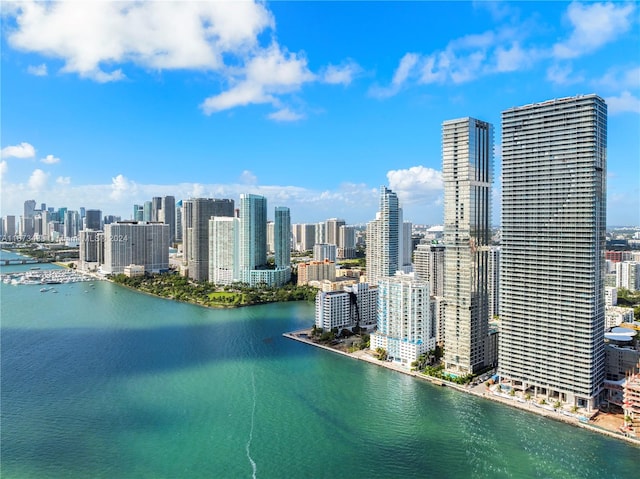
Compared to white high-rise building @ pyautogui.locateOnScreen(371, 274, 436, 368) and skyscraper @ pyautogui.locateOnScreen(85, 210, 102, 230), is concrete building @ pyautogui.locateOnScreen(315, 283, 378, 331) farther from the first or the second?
skyscraper @ pyautogui.locateOnScreen(85, 210, 102, 230)

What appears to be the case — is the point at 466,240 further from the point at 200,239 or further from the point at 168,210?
the point at 168,210

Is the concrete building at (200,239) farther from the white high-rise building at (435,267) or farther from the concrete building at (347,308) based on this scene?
the white high-rise building at (435,267)

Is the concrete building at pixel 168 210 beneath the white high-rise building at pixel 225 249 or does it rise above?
above

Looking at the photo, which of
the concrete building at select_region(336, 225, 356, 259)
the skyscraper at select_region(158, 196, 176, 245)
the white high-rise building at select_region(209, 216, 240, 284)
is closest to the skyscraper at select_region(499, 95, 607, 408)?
the white high-rise building at select_region(209, 216, 240, 284)

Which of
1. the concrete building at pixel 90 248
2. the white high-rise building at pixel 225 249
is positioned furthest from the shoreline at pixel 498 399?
the concrete building at pixel 90 248

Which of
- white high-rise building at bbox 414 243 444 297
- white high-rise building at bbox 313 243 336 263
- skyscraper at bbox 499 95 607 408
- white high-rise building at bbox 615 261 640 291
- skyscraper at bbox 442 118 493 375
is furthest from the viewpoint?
white high-rise building at bbox 313 243 336 263

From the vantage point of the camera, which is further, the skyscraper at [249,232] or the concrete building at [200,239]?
the concrete building at [200,239]
